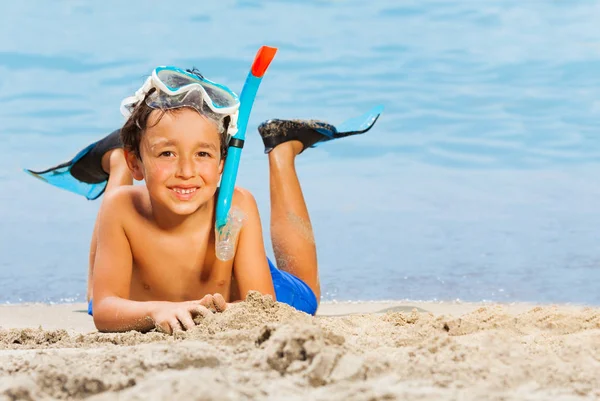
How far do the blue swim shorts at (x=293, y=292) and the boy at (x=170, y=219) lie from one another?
17.8 inches

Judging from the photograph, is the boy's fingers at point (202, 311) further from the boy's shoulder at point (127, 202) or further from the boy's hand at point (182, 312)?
the boy's shoulder at point (127, 202)

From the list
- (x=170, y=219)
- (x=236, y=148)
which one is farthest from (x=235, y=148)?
(x=170, y=219)

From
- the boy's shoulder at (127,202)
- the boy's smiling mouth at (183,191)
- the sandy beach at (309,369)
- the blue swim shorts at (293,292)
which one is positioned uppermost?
the boy's smiling mouth at (183,191)

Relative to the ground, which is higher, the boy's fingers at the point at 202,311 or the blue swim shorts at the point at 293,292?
the boy's fingers at the point at 202,311

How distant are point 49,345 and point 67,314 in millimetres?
2045

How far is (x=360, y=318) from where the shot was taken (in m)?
3.12

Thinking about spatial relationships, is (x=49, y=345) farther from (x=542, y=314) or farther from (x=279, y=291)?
(x=542, y=314)

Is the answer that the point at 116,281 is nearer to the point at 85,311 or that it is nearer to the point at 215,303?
the point at 215,303

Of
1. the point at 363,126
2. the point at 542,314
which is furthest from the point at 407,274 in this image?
the point at 542,314

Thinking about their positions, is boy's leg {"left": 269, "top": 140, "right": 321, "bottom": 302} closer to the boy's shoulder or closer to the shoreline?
the shoreline

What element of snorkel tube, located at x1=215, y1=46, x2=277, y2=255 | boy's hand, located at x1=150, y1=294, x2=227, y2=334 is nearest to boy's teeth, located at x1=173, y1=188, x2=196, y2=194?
snorkel tube, located at x1=215, y1=46, x2=277, y2=255

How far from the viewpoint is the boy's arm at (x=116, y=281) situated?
2809 mm

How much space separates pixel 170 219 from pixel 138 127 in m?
0.39

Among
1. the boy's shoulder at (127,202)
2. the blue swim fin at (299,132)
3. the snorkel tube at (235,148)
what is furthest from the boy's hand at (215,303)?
the blue swim fin at (299,132)
